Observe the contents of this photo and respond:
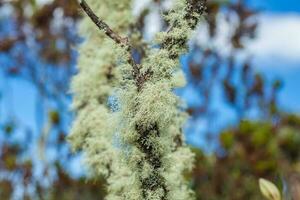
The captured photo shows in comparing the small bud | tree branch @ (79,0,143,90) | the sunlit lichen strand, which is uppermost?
the sunlit lichen strand

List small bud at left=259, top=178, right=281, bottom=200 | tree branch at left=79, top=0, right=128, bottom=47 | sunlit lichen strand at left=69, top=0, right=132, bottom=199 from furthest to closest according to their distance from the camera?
sunlit lichen strand at left=69, top=0, right=132, bottom=199 < small bud at left=259, top=178, right=281, bottom=200 < tree branch at left=79, top=0, right=128, bottom=47

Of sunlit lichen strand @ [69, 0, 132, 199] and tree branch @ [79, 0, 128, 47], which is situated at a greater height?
sunlit lichen strand @ [69, 0, 132, 199]

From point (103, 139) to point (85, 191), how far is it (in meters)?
7.24

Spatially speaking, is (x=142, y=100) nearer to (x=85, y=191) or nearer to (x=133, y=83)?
(x=133, y=83)

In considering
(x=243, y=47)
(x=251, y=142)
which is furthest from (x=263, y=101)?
(x=251, y=142)

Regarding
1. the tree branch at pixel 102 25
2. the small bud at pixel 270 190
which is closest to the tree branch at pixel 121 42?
the tree branch at pixel 102 25

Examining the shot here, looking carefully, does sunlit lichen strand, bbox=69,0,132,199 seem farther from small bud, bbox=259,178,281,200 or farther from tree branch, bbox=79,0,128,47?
tree branch, bbox=79,0,128,47

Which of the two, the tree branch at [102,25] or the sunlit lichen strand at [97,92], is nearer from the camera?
the tree branch at [102,25]

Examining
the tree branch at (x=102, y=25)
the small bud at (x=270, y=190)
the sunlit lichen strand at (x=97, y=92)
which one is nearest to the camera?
Answer: the tree branch at (x=102, y=25)

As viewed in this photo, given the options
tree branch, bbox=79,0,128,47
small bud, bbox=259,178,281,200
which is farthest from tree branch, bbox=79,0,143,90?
small bud, bbox=259,178,281,200

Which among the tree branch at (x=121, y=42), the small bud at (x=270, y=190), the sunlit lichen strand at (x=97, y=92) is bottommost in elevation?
the small bud at (x=270, y=190)

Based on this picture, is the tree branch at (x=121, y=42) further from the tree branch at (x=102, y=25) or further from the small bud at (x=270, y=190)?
the small bud at (x=270, y=190)

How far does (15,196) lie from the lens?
35.6 feet

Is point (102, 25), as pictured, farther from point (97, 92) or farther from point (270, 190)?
point (97, 92)
